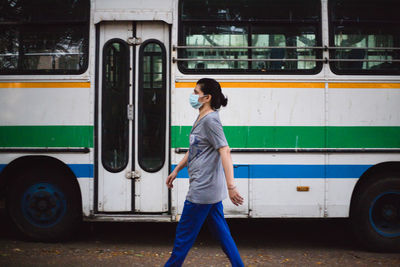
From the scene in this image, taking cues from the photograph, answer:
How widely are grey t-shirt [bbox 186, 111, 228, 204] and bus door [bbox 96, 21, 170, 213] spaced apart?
1.70 m

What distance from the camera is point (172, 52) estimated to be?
4.84 metres

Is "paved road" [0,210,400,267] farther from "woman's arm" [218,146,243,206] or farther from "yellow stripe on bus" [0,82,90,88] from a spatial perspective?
"yellow stripe on bus" [0,82,90,88]

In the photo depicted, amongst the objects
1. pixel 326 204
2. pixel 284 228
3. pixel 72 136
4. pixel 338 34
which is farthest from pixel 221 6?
pixel 284 228

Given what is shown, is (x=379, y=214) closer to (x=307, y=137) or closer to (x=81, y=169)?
(x=307, y=137)

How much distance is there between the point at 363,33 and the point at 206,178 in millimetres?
3058

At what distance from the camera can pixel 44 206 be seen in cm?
501

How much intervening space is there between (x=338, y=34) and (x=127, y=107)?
282 cm

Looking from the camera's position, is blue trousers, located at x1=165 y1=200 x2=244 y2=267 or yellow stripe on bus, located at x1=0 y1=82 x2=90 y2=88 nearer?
blue trousers, located at x1=165 y1=200 x2=244 y2=267

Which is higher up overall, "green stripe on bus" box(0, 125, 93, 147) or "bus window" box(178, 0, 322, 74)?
"bus window" box(178, 0, 322, 74)

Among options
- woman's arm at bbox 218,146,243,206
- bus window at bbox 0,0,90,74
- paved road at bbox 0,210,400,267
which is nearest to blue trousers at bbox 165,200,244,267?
woman's arm at bbox 218,146,243,206

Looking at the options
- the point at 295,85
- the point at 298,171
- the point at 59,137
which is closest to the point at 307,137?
the point at 298,171

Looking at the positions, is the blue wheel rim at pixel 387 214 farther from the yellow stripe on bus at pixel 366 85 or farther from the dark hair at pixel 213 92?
the dark hair at pixel 213 92

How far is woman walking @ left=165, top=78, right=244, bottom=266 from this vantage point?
319cm

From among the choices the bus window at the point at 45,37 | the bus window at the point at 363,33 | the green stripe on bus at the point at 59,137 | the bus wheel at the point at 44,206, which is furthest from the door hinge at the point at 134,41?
the bus window at the point at 363,33
